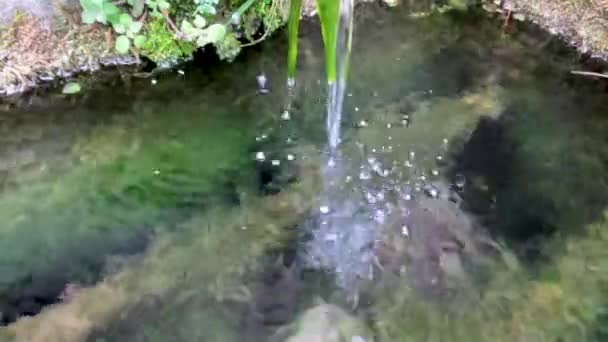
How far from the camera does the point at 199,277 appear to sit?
2131 millimetres

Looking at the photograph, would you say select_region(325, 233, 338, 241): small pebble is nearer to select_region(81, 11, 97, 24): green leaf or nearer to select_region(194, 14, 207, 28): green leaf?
select_region(194, 14, 207, 28): green leaf

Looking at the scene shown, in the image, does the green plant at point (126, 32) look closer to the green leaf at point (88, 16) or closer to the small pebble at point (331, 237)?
the green leaf at point (88, 16)

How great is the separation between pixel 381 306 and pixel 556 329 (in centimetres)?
55

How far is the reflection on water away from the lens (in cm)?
204

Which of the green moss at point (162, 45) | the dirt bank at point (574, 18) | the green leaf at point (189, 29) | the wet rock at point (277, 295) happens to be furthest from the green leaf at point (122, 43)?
the dirt bank at point (574, 18)

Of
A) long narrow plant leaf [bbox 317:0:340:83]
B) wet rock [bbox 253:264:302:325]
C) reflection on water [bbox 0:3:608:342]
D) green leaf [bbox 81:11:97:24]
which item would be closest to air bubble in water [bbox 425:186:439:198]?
reflection on water [bbox 0:3:608:342]

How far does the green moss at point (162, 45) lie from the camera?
2.80 m

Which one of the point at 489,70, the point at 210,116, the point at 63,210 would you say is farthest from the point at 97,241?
the point at 489,70

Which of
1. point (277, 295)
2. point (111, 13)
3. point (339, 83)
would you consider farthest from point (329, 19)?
point (111, 13)

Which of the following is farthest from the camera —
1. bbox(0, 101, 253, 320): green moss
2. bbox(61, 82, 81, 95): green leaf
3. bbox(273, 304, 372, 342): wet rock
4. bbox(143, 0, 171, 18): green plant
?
bbox(61, 82, 81, 95): green leaf

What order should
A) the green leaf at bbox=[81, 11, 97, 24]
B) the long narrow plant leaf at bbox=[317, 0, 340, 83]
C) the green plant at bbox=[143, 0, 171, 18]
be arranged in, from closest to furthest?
the long narrow plant leaf at bbox=[317, 0, 340, 83]
the green leaf at bbox=[81, 11, 97, 24]
the green plant at bbox=[143, 0, 171, 18]

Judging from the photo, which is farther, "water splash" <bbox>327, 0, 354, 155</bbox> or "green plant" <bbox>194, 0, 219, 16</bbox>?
"green plant" <bbox>194, 0, 219, 16</bbox>

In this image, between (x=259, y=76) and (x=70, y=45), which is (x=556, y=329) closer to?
(x=259, y=76)

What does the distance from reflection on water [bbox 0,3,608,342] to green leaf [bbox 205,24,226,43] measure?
0.20m
